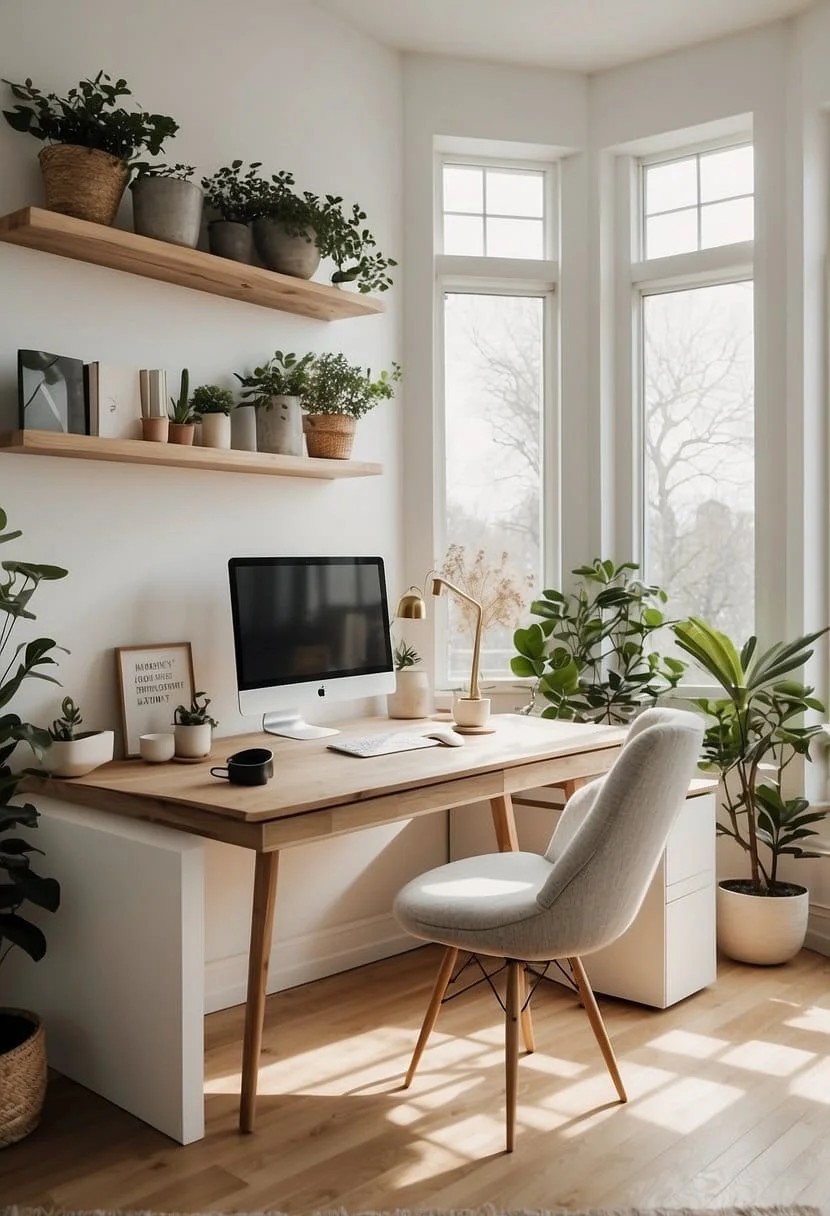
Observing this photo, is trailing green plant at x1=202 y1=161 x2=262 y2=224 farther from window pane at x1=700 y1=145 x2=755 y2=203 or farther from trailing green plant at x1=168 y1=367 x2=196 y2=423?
window pane at x1=700 y1=145 x2=755 y2=203

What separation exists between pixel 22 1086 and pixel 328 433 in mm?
1824

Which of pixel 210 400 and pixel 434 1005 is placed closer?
pixel 434 1005

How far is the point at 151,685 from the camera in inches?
111

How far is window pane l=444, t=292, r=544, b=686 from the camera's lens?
12.5ft

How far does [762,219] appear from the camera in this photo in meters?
3.59

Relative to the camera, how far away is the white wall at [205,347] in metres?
2.63

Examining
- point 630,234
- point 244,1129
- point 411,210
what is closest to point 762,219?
point 630,234

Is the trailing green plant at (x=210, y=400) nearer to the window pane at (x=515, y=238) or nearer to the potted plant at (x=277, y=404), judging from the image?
the potted plant at (x=277, y=404)

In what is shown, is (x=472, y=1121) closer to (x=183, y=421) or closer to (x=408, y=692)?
(x=408, y=692)

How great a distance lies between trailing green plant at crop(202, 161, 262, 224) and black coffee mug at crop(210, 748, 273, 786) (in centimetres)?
146

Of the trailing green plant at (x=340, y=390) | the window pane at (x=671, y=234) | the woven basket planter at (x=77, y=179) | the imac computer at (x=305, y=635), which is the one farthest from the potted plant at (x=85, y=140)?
the window pane at (x=671, y=234)

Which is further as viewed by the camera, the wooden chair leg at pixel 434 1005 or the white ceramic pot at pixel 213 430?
the white ceramic pot at pixel 213 430

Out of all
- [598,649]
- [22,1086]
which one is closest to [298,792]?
[22,1086]

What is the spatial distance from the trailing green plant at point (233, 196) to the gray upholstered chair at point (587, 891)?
177 cm
